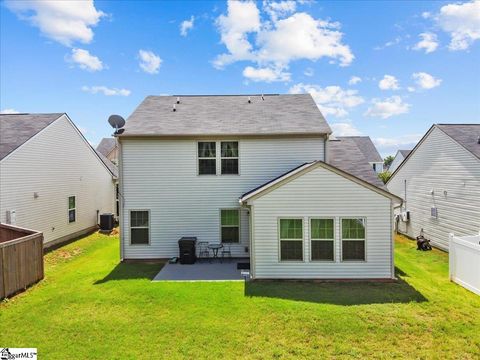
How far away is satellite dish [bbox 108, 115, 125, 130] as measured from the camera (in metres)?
12.7

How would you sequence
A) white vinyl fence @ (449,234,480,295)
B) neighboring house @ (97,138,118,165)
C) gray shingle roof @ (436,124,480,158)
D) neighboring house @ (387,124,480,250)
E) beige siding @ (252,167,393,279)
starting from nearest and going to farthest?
white vinyl fence @ (449,234,480,295), beige siding @ (252,167,393,279), neighboring house @ (387,124,480,250), gray shingle roof @ (436,124,480,158), neighboring house @ (97,138,118,165)

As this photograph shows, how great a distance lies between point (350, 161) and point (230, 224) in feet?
19.1

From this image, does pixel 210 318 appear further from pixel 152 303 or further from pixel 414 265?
pixel 414 265

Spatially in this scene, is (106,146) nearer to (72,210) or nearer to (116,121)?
(72,210)

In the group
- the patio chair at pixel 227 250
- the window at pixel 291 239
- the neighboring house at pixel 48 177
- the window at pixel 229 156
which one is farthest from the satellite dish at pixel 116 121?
the window at pixel 291 239

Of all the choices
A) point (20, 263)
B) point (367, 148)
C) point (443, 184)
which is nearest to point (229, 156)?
point (20, 263)

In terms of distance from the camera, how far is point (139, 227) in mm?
12977

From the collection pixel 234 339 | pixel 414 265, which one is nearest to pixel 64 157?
pixel 234 339

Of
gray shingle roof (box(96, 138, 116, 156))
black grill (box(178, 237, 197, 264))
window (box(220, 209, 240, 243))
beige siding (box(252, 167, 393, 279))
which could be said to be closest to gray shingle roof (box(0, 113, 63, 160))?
black grill (box(178, 237, 197, 264))

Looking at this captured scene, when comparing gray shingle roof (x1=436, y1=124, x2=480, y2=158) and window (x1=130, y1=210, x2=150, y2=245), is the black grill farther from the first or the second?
gray shingle roof (x1=436, y1=124, x2=480, y2=158)

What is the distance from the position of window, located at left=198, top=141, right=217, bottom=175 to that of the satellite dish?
3.39 meters

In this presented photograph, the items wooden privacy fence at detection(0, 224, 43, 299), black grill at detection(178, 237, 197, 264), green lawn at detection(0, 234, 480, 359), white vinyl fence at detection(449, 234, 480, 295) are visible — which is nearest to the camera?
green lawn at detection(0, 234, 480, 359)

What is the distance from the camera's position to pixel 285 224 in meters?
10.2

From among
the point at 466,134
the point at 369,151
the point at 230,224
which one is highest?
the point at 369,151
